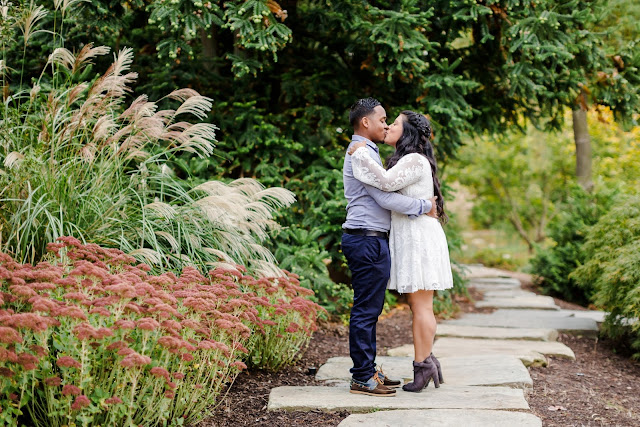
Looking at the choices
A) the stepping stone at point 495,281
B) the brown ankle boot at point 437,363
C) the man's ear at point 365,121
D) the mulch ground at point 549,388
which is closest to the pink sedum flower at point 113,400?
the mulch ground at point 549,388

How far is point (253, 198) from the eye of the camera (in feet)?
15.0

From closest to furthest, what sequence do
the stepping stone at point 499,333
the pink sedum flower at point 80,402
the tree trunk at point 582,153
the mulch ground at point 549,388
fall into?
the pink sedum flower at point 80,402 < the mulch ground at point 549,388 < the stepping stone at point 499,333 < the tree trunk at point 582,153

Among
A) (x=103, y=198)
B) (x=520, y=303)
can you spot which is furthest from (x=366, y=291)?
(x=520, y=303)

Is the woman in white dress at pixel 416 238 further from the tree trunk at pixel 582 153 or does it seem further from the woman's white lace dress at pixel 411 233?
the tree trunk at pixel 582 153

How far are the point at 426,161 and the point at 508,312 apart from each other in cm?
419

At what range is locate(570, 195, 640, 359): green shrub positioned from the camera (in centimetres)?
492

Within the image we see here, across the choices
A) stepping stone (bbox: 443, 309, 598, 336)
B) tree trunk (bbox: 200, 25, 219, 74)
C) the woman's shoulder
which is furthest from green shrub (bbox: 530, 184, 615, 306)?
the woman's shoulder

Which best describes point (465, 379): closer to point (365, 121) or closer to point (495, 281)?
point (365, 121)

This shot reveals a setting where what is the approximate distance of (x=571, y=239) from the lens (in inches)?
351

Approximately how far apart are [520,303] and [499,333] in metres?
2.26

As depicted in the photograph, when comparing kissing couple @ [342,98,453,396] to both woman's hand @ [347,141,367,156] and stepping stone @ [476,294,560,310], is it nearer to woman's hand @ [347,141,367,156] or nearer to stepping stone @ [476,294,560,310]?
woman's hand @ [347,141,367,156]

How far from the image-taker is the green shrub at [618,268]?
16.1ft

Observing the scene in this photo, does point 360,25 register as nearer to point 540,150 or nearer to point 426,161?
point 426,161

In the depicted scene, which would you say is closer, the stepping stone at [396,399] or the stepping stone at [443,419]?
the stepping stone at [443,419]
